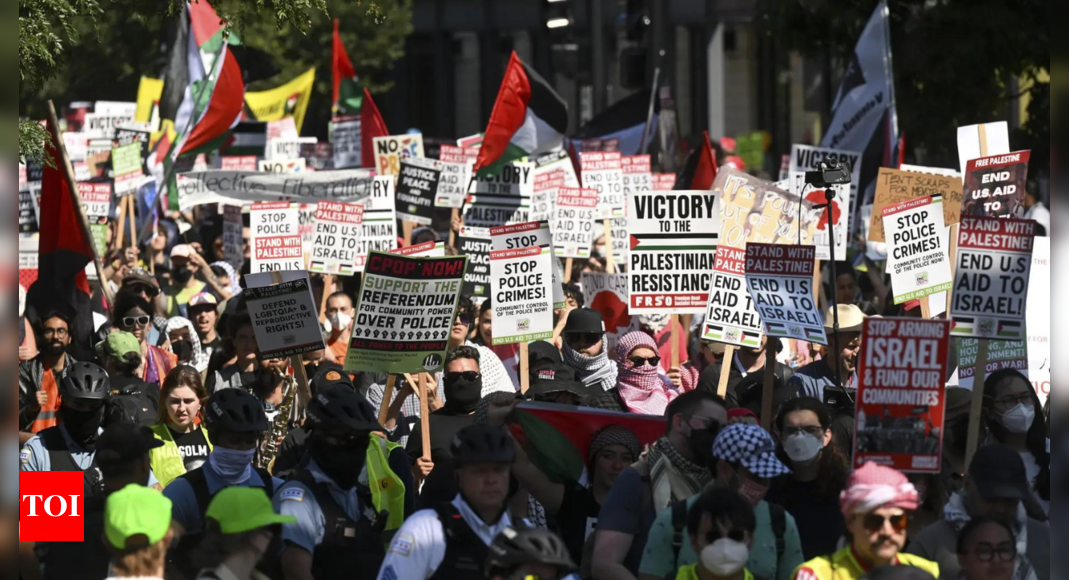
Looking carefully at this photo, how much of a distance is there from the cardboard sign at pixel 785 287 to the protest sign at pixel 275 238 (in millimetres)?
4892

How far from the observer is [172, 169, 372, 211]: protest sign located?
17.0 meters

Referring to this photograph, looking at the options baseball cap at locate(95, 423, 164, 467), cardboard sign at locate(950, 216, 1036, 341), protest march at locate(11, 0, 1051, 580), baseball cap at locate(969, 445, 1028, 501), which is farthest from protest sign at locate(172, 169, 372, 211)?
baseball cap at locate(969, 445, 1028, 501)

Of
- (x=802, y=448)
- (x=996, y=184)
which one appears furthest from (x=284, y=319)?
(x=996, y=184)

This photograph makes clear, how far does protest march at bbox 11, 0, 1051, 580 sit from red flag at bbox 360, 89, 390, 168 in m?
3.43

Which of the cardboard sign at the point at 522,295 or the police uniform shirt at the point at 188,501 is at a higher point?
the cardboard sign at the point at 522,295

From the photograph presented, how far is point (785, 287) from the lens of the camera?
918cm

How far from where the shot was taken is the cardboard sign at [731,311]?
984 cm

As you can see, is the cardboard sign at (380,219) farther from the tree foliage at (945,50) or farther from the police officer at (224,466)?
the tree foliage at (945,50)

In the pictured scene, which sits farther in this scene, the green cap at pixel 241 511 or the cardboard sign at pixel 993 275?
the cardboard sign at pixel 993 275

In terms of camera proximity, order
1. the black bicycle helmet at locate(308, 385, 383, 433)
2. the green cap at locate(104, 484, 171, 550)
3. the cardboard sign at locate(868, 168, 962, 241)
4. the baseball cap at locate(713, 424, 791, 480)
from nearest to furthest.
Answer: the green cap at locate(104, 484, 171, 550) < the baseball cap at locate(713, 424, 791, 480) < the black bicycle helmet at locate(308, 385, 383, 433) < the cardboard sign at locate(868, 168, 962, 241)

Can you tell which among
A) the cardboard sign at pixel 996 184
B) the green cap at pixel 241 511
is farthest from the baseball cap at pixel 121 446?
the cardboard sign at pixel 996 184

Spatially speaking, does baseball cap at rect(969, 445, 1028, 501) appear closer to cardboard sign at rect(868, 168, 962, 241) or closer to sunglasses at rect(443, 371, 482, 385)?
sunglasses at rect(443, 371, 482, 385)

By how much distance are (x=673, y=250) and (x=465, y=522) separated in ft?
17.7

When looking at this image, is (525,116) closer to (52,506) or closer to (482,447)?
(52,506)
